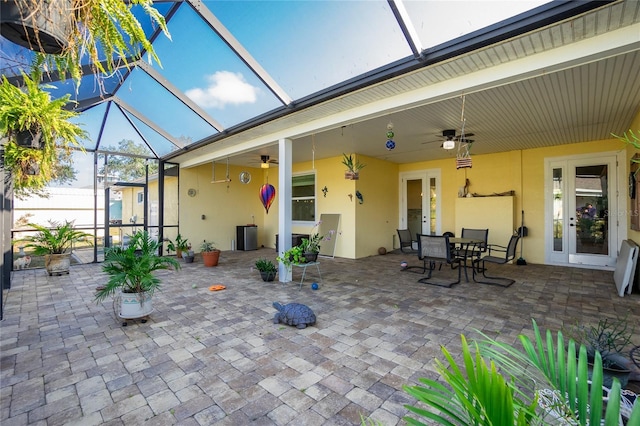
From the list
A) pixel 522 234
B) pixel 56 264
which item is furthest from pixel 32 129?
pixel 522 234

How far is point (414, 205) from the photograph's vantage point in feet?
29.2

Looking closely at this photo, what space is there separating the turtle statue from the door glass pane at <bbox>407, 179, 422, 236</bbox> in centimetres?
641

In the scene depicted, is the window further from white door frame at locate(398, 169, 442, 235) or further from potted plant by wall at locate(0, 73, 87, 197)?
potted plant by wall at locate(0, 73, 87, 197)

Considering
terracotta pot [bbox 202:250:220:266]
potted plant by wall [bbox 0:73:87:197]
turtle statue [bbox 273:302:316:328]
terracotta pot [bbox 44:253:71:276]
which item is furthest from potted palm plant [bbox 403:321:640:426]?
terracotta pot [bbox 44:253:71:276]

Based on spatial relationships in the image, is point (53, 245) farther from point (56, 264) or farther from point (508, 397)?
point (508, 397)

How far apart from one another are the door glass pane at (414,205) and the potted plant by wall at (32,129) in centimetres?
789

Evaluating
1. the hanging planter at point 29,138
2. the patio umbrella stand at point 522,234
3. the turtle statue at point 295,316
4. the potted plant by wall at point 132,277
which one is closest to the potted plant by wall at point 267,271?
the turtle statue at point 295,316

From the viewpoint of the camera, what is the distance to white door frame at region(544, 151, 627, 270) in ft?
19.2

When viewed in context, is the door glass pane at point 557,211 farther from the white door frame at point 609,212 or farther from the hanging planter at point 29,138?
the hanging planter at point 29,138

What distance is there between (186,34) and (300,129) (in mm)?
2042

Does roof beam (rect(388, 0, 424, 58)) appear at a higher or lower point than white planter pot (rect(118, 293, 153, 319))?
higher

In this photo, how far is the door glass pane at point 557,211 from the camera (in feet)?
21.3

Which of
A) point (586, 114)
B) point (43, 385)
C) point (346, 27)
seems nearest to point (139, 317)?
point (43, 385)

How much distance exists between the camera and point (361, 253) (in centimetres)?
769
